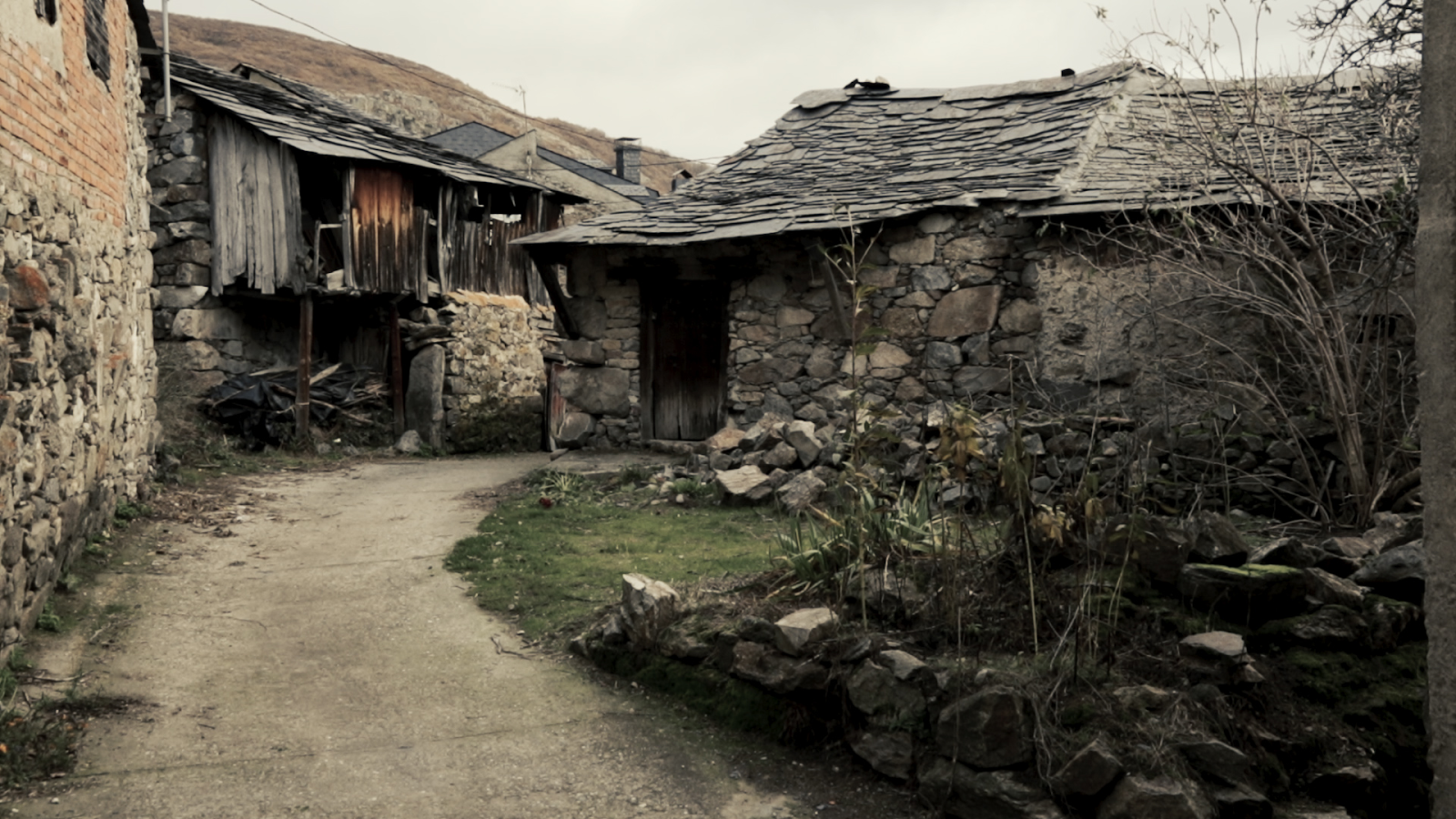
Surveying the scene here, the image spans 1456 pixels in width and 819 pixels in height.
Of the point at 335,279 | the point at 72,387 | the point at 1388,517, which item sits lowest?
the point at 1388,517

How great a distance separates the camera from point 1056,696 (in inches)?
137

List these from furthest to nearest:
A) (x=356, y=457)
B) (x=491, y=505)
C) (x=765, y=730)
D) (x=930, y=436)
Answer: (x=356, y=457), (x=491, y=505), (x=930, y=436), (x=765, y=730)

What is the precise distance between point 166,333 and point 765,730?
38.1 feet

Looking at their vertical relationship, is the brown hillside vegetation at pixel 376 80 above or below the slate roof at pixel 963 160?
above

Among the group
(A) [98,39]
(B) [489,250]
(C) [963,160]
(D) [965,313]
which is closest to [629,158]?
(B) [489,250]

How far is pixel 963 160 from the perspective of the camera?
33.6 ft

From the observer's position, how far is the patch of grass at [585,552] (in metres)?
5.64

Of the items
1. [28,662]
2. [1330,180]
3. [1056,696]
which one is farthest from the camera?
[1330,180]

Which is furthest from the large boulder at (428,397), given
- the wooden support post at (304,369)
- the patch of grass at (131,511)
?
the patch of grass at (131,511)

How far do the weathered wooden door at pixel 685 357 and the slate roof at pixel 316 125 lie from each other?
16.8 ft

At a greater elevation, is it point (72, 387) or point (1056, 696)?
point (72, 387)

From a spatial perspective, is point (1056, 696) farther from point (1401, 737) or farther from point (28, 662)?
point (28, 662)

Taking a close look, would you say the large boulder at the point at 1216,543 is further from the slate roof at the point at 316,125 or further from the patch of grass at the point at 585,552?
the slate roof at the point at 316,125

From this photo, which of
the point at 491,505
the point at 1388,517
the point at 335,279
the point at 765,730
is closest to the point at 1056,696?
the point at 765,730
